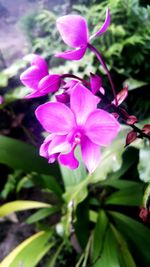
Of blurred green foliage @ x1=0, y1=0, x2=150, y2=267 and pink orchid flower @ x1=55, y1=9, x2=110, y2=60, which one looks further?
blurred green foliage @ x1=0, y1=0, x2=150, y2=267

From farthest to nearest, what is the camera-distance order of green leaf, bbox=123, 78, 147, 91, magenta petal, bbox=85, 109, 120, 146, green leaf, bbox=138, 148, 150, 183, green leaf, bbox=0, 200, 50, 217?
green leaf, bbox=123, 78, 147, 91 → green leaf, bbox=0, 200, 50, 217 → green leaf, bbox=138, 148, 150, 183 → magenta petal, bbox=85, 109, 120, 146

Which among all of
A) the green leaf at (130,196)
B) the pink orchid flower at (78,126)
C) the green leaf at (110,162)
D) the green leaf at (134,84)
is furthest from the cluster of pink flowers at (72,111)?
the green leaf at (134,84)

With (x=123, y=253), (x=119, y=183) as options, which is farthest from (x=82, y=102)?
(x=119, y=183)

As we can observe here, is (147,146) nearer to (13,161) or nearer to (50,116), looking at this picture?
(13,161)

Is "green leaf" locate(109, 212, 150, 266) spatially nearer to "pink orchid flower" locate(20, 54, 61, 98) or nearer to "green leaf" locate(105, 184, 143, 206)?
"green leaf" locate(105, 184, 143, 206)

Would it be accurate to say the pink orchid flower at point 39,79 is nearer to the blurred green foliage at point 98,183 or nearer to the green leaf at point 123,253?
the blurred green foliage at point 98,183

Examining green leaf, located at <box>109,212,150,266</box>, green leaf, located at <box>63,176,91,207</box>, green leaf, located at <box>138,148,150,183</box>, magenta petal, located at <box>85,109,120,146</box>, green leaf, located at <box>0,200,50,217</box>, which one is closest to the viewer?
magenta petal, located at <box>85,109,120,146</box>

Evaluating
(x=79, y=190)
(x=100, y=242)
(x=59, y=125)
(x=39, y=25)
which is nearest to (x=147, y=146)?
(x=79, y=190)

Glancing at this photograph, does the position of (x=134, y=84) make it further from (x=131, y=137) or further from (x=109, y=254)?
(x=131, y=137)

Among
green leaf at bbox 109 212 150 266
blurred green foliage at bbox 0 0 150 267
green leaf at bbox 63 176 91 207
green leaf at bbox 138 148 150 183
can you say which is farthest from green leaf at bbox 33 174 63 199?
green leaf at bbox 138 148 150 183
